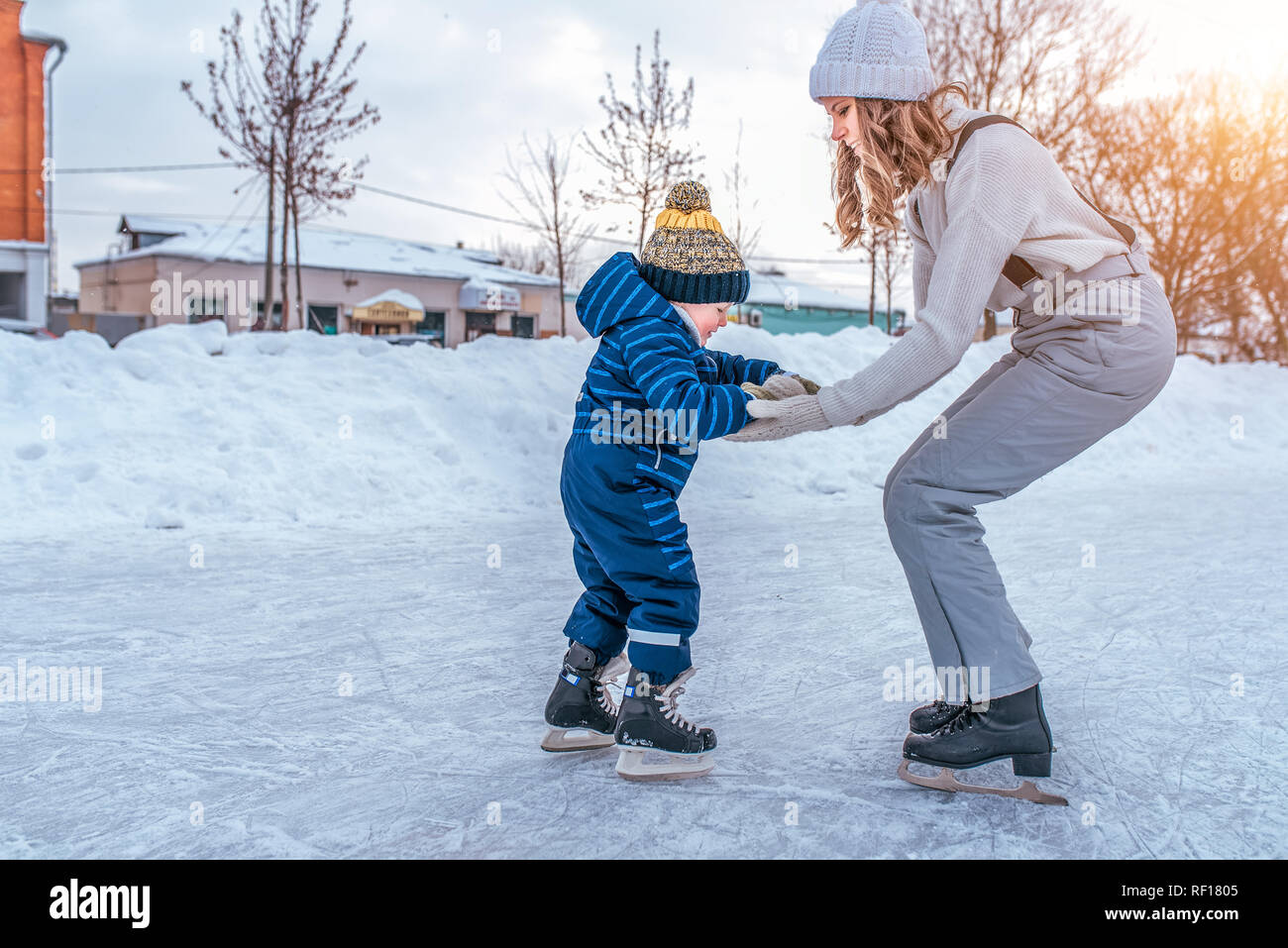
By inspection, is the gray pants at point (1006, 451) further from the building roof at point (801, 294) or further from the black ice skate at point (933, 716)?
the building roof at point (801, 294)

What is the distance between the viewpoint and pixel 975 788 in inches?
84.9

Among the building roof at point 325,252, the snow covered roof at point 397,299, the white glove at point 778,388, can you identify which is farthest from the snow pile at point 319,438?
the building roof at point 325,252

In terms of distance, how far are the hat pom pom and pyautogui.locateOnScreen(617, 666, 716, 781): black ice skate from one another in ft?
3.47

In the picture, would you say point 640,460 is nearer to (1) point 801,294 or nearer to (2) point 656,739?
(2) point 656,739

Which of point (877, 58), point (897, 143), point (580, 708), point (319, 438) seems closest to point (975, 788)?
point (580, 708)

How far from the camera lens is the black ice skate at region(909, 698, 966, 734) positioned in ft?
7.34

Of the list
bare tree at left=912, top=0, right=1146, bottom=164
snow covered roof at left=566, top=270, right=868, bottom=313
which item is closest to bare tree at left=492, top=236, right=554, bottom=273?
snow covered roof at left=566, top=270, right=868, bottom=313

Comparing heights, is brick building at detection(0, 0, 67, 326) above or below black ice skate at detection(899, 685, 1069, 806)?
above

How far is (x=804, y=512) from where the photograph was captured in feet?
21.4

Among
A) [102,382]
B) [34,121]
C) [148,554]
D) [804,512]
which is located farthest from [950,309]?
[34,121]

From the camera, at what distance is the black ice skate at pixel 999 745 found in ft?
7.02

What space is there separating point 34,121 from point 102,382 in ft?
64.2

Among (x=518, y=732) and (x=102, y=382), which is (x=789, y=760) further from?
(x=102, y=382)

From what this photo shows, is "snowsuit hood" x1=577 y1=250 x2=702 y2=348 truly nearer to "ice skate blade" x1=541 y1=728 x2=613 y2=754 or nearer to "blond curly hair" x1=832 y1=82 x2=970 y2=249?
"blond curly hair" x1=832 y1=82 x2=970 y2=249
